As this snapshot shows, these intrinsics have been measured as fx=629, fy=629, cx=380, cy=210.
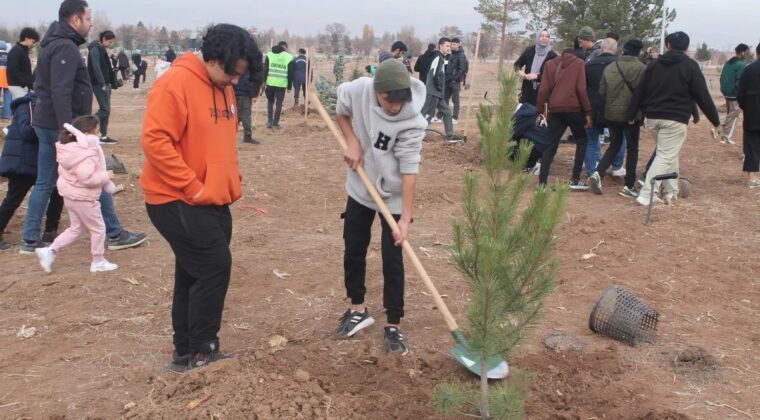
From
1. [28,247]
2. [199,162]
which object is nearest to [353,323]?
[199,162]

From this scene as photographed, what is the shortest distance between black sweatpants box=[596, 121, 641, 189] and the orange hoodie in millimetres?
5659

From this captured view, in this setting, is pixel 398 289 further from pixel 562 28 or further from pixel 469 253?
pixel 562 28

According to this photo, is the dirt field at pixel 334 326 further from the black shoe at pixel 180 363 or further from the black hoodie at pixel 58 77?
the black hoodie at pixel 58 77

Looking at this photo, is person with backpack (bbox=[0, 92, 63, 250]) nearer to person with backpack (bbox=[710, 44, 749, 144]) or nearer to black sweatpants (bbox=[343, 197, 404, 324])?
black sweatpants (bbox=[343, 197, 404, 324])

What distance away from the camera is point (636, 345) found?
3.72 meters

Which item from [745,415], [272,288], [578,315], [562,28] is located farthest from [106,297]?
[562,28]

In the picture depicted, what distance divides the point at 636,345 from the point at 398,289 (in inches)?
57.7

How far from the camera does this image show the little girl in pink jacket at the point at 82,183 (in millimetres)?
4520

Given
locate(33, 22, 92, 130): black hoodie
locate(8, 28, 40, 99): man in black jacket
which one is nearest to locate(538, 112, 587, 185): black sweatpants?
locate(33, 22, 92, 130): black hoodie

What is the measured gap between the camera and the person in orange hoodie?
280cm

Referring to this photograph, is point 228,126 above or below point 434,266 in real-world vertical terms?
above

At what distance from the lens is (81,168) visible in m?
4.52

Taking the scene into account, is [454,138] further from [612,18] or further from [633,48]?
→ [612,18]

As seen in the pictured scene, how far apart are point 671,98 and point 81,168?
5.70m
